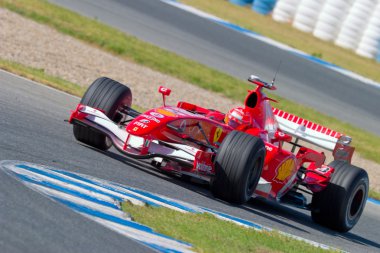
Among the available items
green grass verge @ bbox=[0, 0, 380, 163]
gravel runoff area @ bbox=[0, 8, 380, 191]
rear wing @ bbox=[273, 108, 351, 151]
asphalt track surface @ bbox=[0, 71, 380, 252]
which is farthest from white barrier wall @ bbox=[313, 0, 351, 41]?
rear wing @ bbox=[273, 108, 351, 151]

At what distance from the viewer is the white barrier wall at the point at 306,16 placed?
29859 millimetres

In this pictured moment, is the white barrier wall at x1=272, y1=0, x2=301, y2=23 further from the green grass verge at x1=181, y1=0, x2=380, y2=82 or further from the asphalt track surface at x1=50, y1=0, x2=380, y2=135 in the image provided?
the asphalt track surface at x1=50, y1=0, x2=380, y2=135

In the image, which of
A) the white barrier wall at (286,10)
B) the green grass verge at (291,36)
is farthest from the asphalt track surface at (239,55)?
the white barrier wall at (286,10)

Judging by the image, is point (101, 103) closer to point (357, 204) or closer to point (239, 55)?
point (357, 204)

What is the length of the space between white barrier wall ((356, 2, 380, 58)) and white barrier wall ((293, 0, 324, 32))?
189cm

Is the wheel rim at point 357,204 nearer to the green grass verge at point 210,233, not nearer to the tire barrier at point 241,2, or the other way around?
the green grass verge at point 210,233

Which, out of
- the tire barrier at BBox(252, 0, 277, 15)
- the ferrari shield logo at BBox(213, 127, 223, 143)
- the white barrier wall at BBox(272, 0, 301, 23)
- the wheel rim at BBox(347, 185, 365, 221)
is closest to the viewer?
the ferrari shield logo at BBox(213, 127, 223, 143)

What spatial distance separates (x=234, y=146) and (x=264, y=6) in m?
23.8

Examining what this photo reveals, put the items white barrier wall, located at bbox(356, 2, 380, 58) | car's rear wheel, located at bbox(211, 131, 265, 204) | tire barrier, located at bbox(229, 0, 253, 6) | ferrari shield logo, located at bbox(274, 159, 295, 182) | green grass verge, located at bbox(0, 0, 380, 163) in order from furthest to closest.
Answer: tire barrier, located at bbox(229, 0, 253, 6) < white barrier wall, located at bbox(356, 2, 380, 58) < green grass verge, located at bbox(0, 0, 380, 163) < ferrari shield logo, located at bbox(274, 159, 295, 182) < car's rear wheel, located at bbox(211, 131, 265, 204)

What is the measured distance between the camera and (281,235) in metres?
8.05

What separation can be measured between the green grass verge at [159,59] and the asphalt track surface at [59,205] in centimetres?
571

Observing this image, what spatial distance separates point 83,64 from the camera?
57.2 feet

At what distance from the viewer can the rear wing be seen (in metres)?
11.1

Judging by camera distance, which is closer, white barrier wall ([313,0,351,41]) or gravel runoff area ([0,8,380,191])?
gravel runoff area ([0,8,380,191])
